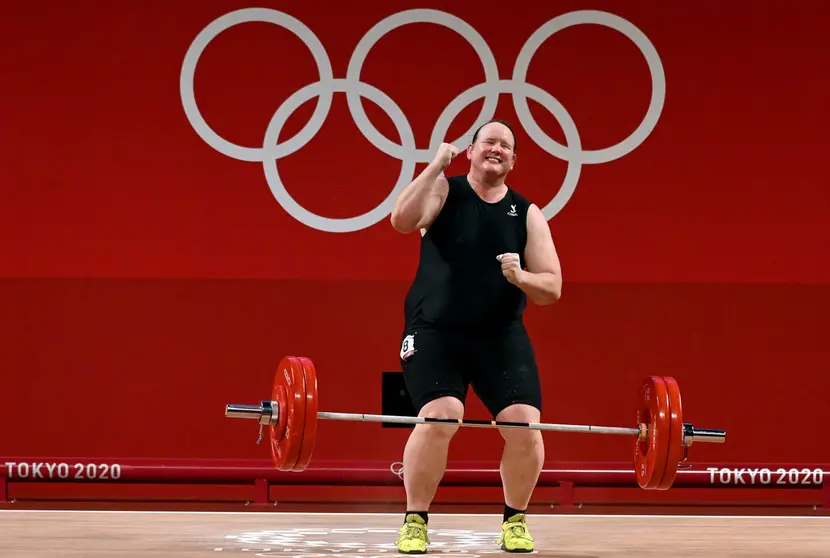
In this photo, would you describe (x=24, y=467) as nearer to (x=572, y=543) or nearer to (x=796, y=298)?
(x=572, y=543)

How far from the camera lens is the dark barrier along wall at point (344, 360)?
504 centimetres

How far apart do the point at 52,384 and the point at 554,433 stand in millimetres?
2315

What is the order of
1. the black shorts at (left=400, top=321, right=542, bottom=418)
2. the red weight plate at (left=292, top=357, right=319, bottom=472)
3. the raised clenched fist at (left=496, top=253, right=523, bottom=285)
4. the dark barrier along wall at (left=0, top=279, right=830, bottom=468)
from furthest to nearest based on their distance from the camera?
the dark barrier along wall at (left=0, top=279, right=830, bottom=468), the black shorts at (left=400, top=321, right=542, bottom=418), the raised clenched fist at (left=496, top=253, right=523, bottom=285), the red weight plate at (left=292, top=357, right=319, bottom=472)

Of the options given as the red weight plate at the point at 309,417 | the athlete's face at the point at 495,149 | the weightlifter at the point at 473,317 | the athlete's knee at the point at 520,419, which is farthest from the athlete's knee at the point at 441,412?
the athlete's face at the point at 495,149

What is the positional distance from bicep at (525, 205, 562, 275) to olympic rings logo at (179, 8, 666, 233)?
62.6 inches

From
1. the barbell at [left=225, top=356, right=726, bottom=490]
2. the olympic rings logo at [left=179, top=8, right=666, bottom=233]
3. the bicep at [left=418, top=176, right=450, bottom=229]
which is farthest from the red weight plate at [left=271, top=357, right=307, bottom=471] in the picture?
the olympic rings logo at [left=179, top=8, right=666, bottom=233]

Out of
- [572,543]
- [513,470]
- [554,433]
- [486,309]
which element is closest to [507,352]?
[486,309]

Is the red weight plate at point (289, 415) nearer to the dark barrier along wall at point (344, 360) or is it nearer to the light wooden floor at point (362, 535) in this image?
the light wooden floor at point (362, 535)

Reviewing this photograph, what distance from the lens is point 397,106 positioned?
511 cm

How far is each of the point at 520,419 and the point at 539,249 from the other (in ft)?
1.79

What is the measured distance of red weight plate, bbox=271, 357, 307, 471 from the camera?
309cm

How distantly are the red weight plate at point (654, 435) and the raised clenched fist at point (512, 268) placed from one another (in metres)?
0.51

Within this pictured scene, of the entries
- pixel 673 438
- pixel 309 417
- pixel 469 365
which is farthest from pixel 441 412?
pixel 673 438

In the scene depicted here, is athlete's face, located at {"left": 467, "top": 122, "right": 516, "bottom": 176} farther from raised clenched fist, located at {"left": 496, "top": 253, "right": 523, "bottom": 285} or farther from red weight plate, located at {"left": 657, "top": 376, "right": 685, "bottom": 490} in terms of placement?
red weight plate, located at {"left": 657, "top": 376, "right": 685, "bottom": 490}
